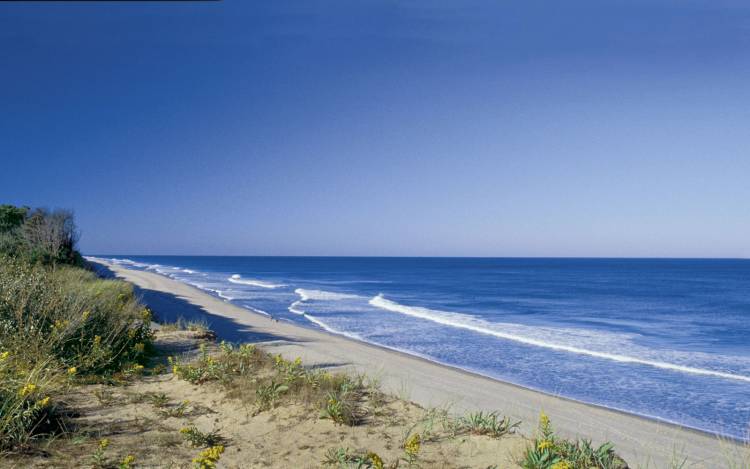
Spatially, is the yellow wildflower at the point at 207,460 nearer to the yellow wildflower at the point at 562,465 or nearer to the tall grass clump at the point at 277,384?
the tall grass clump at the point at 277,384

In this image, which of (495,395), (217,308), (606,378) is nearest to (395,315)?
(217,308)

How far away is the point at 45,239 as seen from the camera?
21.5m

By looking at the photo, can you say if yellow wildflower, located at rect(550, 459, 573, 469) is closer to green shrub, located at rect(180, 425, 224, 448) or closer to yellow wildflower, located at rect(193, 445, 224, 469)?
yellow wildflower, located at rect(193, 445, 224, 469)

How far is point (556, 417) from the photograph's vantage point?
870 cm

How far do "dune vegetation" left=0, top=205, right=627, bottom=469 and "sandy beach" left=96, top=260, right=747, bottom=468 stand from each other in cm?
147

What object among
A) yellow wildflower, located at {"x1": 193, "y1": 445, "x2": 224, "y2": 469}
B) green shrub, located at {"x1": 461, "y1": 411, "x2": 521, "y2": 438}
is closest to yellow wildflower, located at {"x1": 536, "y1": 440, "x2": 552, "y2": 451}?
green shrub, located at {"x1": 461, "y1": 411, "x2": 521, "y2": 438}

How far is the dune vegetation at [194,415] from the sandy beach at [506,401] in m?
1.47

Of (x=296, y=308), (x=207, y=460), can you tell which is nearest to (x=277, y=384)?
(x=207, y=460)

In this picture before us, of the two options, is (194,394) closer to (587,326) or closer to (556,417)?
(556,417)

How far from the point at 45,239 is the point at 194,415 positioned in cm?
1990

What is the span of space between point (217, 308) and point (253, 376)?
1880 centimetres

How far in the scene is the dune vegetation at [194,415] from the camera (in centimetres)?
484

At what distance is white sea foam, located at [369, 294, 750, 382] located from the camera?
14.5 metres

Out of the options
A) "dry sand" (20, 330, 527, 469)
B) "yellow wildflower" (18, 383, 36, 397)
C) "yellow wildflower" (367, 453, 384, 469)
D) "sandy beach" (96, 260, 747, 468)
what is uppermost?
"yellow wildflower" (18, 383, 36, 397)
